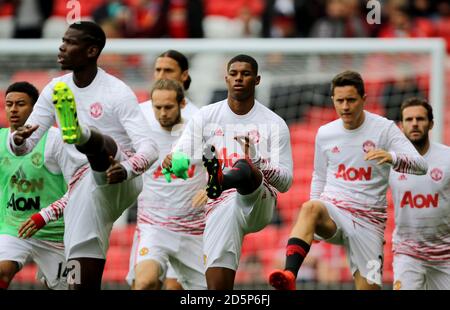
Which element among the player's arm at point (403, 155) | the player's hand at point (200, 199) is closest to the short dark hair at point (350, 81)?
the player's arm at point (403, 155)

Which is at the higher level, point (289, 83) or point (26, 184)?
point (289, 83)

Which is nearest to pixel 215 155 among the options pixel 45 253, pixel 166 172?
pixel 166 172

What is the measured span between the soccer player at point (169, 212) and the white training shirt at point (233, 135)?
133 centimetres

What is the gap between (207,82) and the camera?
52.4 ft

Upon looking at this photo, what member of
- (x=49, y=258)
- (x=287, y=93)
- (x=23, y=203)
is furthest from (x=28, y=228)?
(x=287, y=93)

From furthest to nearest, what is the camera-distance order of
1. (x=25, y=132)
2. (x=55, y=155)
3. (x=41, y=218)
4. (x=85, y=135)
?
(x=55, y=155) < (x=41, y=218) < (x=25, y=132) < (x=85, y=135)

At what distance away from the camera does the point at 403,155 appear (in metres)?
11.4

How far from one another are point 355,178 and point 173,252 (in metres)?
1.90

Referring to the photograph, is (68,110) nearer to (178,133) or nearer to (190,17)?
(178,133)

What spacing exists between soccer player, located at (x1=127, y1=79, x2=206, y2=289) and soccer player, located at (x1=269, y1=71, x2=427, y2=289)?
49.5 inches

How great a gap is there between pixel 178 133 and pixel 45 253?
179 centimetres

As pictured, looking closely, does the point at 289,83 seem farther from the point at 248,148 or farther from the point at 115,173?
the point at 115,173

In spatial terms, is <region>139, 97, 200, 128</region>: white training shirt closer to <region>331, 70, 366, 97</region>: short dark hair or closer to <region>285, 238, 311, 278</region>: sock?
<region>331, 70, 366, 97</region>: short dark hair

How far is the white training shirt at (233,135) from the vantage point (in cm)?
1123
